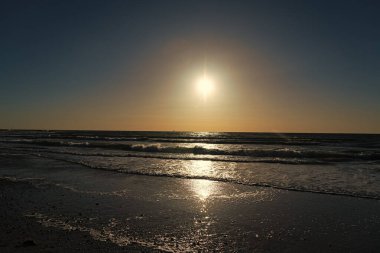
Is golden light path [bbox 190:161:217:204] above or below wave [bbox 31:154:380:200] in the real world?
below

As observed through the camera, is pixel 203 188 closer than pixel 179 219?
No

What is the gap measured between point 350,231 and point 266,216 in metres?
2.18

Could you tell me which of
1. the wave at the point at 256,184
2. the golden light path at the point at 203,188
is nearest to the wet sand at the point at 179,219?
the golden light path at the point at 203,188

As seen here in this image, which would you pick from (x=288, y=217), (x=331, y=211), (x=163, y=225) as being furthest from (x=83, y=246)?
(x=331, y=211)

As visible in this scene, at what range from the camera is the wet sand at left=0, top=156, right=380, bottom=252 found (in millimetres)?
6820

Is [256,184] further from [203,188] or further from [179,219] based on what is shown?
[179,219]

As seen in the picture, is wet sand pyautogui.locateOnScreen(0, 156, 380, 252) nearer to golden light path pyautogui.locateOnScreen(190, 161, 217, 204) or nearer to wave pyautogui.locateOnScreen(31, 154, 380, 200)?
golden light path pyautogui.locateOnScreen(190, 161, 217, 204)

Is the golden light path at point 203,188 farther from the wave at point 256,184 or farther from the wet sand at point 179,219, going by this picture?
the wave at point 256,184

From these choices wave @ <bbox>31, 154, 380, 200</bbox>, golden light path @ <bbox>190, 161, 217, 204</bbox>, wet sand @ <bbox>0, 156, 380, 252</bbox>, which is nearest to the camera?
wet sand @ <bbox>0, 156, 380, 252</bbox>

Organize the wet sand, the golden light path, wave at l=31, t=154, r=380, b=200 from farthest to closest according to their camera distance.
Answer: wave at l=31, t=154, r=380, b=200
the golden light path
the wet sand

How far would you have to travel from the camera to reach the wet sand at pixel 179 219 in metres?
6.82

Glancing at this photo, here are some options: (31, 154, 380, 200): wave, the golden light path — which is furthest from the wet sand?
(31, 154, 380, 200): wave

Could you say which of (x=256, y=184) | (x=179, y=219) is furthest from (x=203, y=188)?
(x=179, y=219)

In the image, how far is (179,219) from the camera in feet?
28.7
